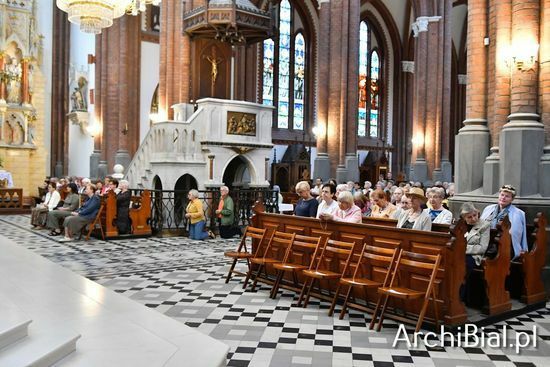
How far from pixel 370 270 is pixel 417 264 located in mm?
938

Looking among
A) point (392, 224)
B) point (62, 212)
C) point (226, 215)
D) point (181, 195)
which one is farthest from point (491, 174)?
point (62, 212)

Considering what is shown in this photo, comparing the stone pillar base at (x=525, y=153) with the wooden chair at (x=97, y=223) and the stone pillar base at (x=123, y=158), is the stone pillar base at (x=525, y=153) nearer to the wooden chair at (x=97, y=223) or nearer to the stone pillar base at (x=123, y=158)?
the wooden chair at (x=97, y=223)

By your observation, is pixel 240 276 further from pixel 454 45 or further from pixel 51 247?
pixel 454 45

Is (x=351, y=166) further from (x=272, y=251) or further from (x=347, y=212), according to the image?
(x=347, y=212)

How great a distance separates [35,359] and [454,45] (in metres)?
33.2

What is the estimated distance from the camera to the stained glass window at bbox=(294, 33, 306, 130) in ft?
97.0

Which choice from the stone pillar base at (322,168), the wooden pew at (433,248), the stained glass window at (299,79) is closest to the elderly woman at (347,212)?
the wooden pew at (433,248)

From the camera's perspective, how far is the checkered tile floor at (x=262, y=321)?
5023mm

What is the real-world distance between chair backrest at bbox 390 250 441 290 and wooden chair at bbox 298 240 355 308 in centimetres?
65

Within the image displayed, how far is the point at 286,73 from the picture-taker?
1153 inches

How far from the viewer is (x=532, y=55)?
823 cm

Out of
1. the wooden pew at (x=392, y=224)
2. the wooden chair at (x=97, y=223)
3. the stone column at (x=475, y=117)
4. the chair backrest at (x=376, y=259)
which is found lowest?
the wooden chair at (x=97, y=223)

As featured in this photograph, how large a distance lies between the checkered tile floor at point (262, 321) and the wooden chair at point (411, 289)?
0.29m

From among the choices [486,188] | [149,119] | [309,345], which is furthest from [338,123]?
[309,345]
